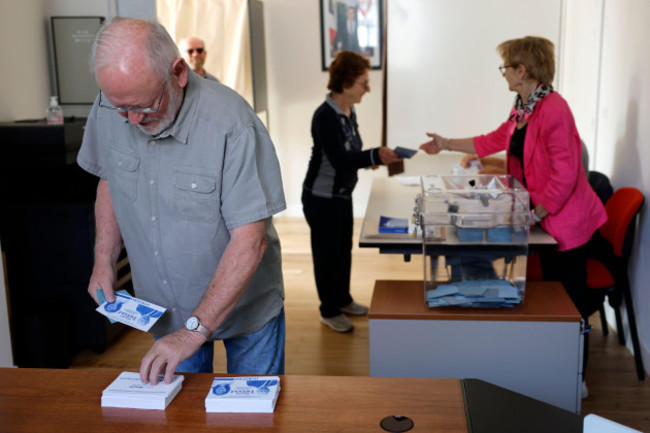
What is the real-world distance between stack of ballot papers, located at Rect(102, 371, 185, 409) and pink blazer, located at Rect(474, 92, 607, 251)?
1.93 metres

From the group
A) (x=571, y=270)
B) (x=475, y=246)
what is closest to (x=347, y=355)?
(x=571, y=270)

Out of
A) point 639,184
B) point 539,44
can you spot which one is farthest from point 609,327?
point 539,44

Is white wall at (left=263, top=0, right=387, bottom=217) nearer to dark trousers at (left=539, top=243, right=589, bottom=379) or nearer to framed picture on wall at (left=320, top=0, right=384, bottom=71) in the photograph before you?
framed picture on wall at (left=320, top=0, right=384, bottom=71)

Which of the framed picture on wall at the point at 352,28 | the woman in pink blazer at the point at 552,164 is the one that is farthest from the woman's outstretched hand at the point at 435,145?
the framed picture on wall at the point at 352,28

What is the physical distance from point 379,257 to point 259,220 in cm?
395

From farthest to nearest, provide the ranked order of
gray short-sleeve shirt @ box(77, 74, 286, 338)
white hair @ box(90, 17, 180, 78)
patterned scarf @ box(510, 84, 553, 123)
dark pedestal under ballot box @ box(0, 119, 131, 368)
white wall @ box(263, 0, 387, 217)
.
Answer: white wall @ box(263, 0, 387, 217), dark pedestal under ballot box @ box(0, 119, 131, 368), patterned scarf @ box(510, 84, 553, 123), gray short-sleeve shirt @ box(77, 74, 286, 338), white hair @ box(90, 17, 180, 78)

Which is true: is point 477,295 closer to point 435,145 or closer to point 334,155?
point 334,155

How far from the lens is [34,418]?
1.49 metres

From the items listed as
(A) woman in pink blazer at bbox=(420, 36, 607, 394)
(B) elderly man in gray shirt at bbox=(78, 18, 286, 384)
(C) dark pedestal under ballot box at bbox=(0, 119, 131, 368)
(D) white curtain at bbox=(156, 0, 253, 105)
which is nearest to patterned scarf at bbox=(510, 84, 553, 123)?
(A) woman in pink blazer at bbox=(420, 36, 607, 394)

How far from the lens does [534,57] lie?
120 inches

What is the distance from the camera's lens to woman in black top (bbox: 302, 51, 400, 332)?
3787 millimetres

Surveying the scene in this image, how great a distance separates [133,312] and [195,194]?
329 mm

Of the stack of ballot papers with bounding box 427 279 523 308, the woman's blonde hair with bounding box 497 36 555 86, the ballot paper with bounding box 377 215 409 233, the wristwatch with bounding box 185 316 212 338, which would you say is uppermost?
the woman's blonde hair with bounding box 497 36 555 86

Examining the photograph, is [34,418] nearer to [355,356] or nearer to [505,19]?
[355,356]
